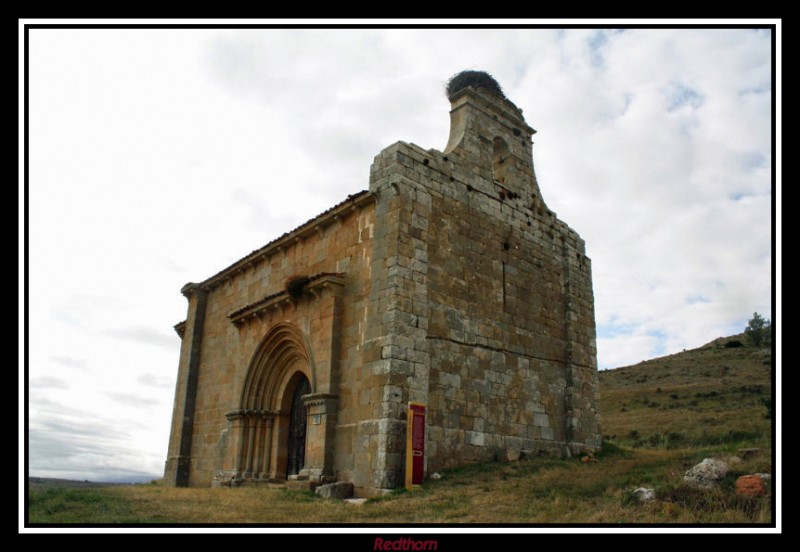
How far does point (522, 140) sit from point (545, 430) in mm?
7871

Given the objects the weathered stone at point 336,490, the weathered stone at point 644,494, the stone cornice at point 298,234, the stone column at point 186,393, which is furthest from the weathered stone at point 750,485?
the stone column at point 186,393

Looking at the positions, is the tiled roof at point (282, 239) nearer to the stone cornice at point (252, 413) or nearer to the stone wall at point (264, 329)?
the stone wall at point (264, 329)

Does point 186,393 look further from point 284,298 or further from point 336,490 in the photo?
point 336,490

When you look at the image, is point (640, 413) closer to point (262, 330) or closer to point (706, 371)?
point (706, 371)

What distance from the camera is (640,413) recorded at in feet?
95.5

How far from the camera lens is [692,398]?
2962 cm

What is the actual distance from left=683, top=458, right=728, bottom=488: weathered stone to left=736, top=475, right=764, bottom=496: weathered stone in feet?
1.54

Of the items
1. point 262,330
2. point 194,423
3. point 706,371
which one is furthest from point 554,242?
point 706,371

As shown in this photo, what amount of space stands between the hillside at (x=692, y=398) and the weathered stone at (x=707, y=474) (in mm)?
6374

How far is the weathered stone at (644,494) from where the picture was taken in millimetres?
8984

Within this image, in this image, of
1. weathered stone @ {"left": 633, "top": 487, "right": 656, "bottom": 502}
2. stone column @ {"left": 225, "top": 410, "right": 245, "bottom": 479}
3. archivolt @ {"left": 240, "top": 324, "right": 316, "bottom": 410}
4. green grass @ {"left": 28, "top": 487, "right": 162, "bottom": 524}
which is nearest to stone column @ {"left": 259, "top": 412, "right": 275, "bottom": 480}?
archivolt @ {"left": 240, "top": 324, "right": 316, "bottom": 410}

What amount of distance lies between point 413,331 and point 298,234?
4798 millimetres

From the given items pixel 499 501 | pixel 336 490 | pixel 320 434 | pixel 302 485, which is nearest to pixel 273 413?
pixel 320 434

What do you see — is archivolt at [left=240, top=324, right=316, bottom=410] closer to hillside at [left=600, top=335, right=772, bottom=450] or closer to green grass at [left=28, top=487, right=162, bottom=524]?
green grass at [left=28, top=487, right=162, bottom=524]
